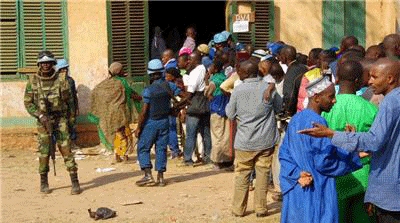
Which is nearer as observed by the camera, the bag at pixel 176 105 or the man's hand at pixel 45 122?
the man's hand at pixel 45 122

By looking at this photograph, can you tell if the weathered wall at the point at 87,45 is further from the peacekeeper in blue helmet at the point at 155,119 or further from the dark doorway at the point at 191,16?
the dark doorway at the point at 191,16

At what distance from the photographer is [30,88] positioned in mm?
10352

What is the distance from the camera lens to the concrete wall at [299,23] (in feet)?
49.2

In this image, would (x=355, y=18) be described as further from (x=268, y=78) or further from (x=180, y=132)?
(x=268, y=78)

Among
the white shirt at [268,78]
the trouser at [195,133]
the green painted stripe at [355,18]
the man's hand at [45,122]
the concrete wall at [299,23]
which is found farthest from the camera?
the green painted stripe at [355,18]

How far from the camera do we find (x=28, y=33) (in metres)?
14.5

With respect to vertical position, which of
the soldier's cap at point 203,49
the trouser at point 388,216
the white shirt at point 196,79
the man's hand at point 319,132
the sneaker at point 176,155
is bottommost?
the sneaker at point 176,155

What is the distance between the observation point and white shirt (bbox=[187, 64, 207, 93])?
12031 mm

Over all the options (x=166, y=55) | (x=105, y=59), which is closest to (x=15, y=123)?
(x=105, y=59)

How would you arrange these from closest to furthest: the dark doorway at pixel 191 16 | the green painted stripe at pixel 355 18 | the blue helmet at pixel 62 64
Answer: the blue helmet at pixel 62 64 < the green painted stripe at pixel 355 18 < the dark doorway at pixel 191 16

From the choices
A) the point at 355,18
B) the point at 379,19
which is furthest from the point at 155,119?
the point at 379,19

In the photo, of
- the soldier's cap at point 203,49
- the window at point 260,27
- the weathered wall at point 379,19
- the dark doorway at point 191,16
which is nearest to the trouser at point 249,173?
the soldier's cap at point 203,49

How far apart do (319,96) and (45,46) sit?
8935mm

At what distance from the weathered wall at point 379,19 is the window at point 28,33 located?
5063mm
